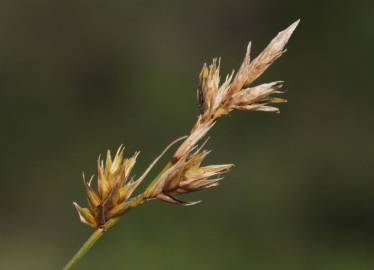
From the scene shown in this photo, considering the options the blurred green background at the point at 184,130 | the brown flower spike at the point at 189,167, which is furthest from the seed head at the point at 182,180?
the blurred green background at the point at 184,130

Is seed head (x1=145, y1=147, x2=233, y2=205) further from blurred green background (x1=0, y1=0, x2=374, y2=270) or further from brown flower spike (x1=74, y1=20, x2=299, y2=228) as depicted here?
blurred green background (x1=0, y1=0, x2=374, y2=270)

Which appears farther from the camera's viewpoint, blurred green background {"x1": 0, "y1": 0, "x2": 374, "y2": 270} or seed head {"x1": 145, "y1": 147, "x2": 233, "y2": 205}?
blurred green background {"x1": 0, "y1": 0, "x2": 374, "y2": 270}

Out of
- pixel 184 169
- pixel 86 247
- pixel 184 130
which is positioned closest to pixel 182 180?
pixel 184 169

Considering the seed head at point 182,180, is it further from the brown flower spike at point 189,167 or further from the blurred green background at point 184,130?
the blurred green background at point 184,130

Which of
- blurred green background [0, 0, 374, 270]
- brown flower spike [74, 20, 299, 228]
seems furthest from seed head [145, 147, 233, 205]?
blurred green background [0, 0, 374, 270]

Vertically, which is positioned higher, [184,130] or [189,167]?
[189,167]

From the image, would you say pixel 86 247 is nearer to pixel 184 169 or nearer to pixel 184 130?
pixel 184 169

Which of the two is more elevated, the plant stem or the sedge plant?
the sedge plant

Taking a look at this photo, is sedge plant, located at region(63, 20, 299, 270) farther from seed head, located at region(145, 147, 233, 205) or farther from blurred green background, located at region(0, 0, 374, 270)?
blurred green background, located at region(0, 0, 374, 270)
